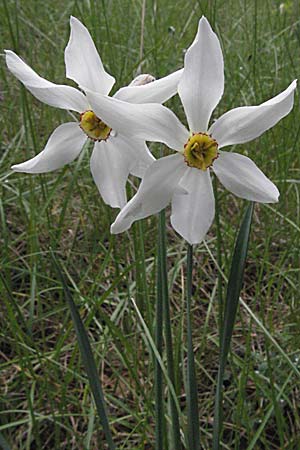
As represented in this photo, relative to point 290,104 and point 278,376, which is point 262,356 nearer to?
point 278,376

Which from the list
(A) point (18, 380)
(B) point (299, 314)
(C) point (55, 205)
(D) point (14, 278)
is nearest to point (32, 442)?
(A) point (18, 380)

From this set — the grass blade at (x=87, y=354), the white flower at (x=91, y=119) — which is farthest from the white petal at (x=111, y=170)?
the grass blade at (x=87, y=354)

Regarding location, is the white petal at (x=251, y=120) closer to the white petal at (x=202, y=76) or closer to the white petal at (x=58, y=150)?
the white petal at (x=202, y=76)

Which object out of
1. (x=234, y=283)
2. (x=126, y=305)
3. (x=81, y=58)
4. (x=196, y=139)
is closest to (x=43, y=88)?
(x=81, y=58)

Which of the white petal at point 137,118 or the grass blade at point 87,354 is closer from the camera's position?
the white petal at point 137,118

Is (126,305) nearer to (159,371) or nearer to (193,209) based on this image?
(159,371)

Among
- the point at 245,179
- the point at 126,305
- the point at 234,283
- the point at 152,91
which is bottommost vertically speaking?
the point at 126,305
